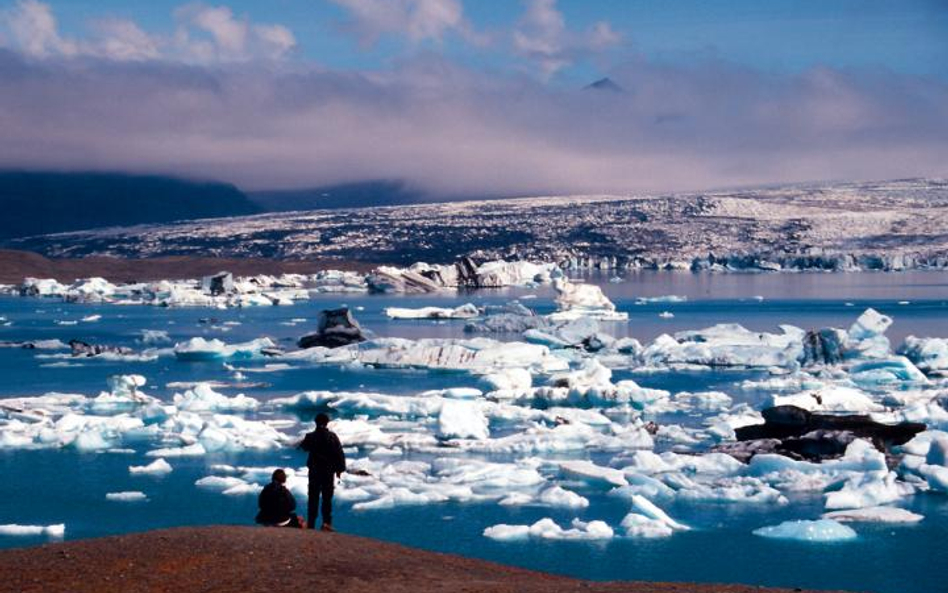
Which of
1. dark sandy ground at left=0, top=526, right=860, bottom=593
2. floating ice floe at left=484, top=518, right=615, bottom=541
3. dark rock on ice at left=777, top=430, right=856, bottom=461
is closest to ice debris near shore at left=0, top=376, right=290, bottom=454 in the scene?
floating ice floe at left=484, top=518, right=615, bottom=541

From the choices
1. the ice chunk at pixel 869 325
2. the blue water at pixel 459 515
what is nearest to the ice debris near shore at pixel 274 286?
the blue water at pixel 459 515

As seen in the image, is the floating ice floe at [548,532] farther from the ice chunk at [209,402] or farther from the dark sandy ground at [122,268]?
the dark sandy ground at [122,268]

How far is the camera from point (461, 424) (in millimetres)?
15781

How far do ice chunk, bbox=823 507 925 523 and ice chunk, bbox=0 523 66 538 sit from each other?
22.3 feet

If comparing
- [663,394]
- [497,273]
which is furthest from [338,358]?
[497,273]

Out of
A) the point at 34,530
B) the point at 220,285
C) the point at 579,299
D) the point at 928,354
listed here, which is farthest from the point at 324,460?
the point at 220,285

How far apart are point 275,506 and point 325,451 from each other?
1.65 feet

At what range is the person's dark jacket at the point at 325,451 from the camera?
348 inches

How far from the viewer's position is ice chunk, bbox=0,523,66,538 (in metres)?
11.3

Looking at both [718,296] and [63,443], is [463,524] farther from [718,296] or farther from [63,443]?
[718,296]

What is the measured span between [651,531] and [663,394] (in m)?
9.05

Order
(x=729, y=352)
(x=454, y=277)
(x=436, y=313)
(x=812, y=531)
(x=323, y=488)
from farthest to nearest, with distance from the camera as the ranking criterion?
1. (x=454, y=277)
2. (x=436, y=313)
3. (x=729, y=352)
4. (x=812, y=531)
5. (x=323, y=488)

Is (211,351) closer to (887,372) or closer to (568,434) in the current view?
(568,434)

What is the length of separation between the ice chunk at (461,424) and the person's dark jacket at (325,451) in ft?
22.2
